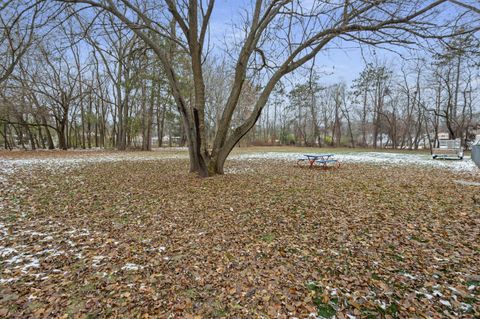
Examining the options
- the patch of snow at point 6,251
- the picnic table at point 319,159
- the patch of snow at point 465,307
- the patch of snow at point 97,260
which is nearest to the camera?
the patch of snow at point 465,307

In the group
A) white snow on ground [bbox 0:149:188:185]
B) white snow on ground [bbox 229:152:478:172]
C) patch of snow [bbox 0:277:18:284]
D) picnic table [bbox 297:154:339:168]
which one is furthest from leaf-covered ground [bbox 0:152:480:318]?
white snow on ground [bbox 229:152:478:172]

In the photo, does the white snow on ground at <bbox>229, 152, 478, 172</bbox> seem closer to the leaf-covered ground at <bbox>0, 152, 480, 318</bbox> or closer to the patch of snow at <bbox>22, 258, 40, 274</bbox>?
the leaf-covered ground at <bbox>0, 152, 480, 318</bbox>

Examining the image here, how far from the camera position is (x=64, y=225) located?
12.5 ft

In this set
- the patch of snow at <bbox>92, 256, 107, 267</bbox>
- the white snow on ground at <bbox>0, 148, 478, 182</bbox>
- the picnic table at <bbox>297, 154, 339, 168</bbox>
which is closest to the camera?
the patch of snow at <bbox>92, 256, 107, 267</bbox>

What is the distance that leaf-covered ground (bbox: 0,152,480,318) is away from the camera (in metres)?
2.09

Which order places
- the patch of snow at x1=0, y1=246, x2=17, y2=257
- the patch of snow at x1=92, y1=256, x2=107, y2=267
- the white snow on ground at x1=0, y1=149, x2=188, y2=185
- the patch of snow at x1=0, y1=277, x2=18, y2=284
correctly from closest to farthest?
1. the patch of snow at x1=0, y1=277, x2=18, y2=284
2. the patch of snow at x1=92, y1=256, x2=107, y2=267
3. the patch of snow at x1=0, y1=246, x2=17, y2=257
4. the white snow on ground at x1=0, y1=149, x2=188, y2=185

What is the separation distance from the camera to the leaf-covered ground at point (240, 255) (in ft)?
6.85

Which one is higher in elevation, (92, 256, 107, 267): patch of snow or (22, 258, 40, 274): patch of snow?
(22, 258, 40, 274): patch of snow

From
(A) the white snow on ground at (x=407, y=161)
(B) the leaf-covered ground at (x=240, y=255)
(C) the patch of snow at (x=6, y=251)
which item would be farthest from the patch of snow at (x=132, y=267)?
(A) the white snow on ground at (x=407, y=161)

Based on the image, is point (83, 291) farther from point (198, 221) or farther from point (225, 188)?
point (225, 188)

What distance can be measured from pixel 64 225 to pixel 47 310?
219cm

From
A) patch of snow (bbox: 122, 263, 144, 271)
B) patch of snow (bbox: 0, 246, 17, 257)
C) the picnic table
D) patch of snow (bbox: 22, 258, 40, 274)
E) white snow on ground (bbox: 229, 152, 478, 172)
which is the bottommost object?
patch of snow (bbox: 122, 263, 144, 271)

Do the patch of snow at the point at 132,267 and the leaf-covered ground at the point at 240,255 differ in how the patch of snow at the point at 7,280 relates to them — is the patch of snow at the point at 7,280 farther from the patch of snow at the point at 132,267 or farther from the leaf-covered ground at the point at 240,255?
the patch of snow at the point at 132,267

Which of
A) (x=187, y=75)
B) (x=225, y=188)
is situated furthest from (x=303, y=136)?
(x=225, y=188)
